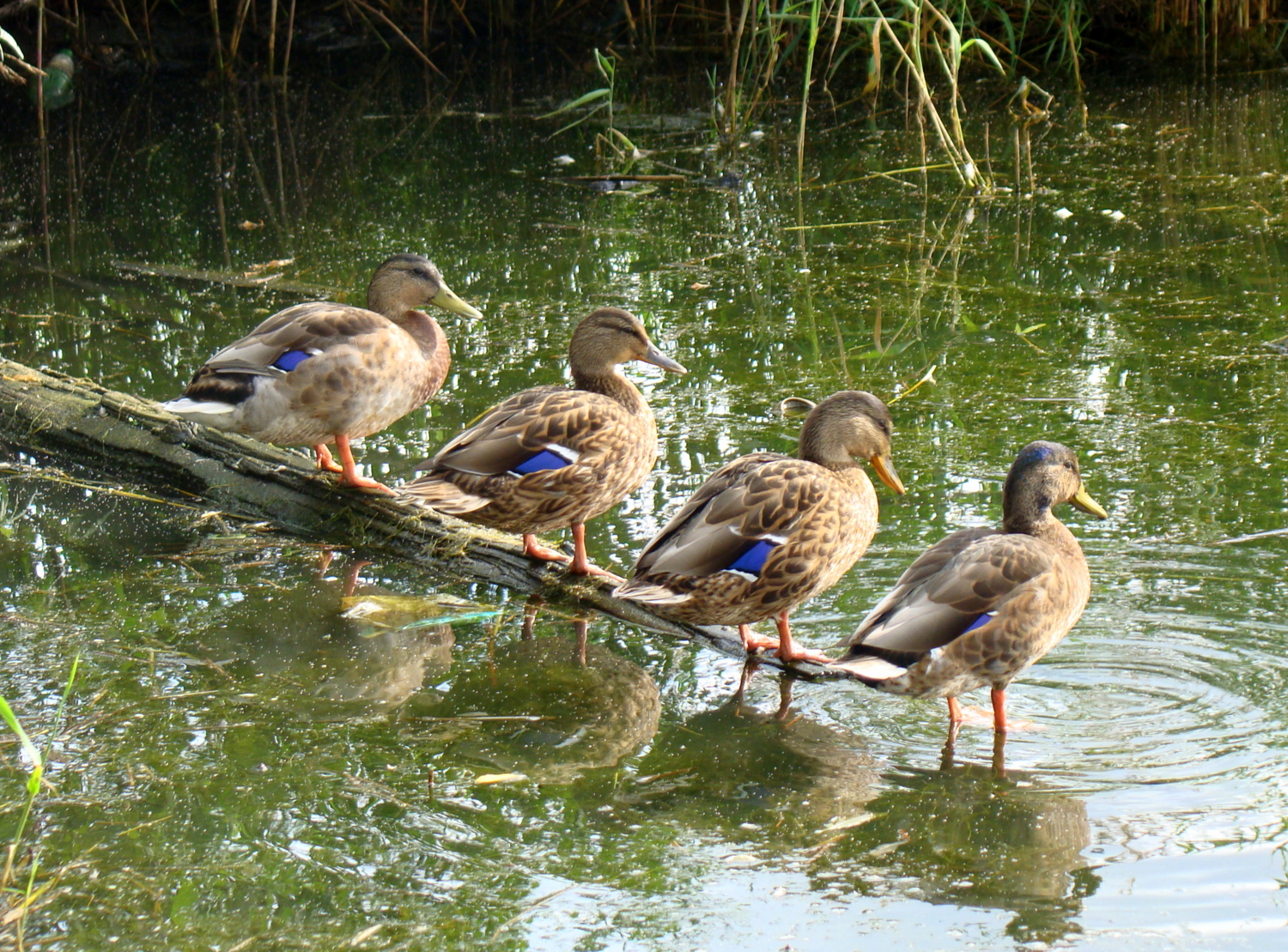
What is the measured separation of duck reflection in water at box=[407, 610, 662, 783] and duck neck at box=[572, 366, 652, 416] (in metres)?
0.82

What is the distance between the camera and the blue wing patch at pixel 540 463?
153 inches

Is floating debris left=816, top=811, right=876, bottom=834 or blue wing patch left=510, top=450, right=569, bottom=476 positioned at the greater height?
blue wing patch left=510, top=450, right=569, bottom=476

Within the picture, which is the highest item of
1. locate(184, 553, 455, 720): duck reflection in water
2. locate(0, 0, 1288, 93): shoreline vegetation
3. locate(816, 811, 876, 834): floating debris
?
locate(0, 0, 1288, 93): shoreline vegetation

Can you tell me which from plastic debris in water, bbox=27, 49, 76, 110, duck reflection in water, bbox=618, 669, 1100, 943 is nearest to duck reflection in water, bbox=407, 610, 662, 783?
duck reflection in water, bbox=618, 669, 1100, 943

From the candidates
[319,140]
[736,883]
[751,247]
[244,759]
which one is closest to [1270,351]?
[751,247]

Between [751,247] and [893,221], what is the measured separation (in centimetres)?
83

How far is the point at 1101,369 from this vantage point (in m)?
5.41

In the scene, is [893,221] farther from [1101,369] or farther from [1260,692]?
[1260,692]

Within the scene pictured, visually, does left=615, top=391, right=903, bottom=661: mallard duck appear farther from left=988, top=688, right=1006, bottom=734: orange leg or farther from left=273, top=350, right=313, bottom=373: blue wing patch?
left=273, top=350, right=313, bottom=373: blue wing patch

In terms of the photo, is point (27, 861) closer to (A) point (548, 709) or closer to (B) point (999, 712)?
(A) point (548, 709)

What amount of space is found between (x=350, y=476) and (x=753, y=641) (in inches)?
58.1

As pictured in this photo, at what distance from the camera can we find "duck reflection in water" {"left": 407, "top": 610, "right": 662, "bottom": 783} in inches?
123

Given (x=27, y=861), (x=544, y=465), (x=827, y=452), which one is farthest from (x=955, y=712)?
(x=27, y=861)

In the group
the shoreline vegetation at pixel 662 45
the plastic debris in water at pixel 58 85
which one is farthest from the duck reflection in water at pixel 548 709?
the plastic debris in water at pixel 58 85
